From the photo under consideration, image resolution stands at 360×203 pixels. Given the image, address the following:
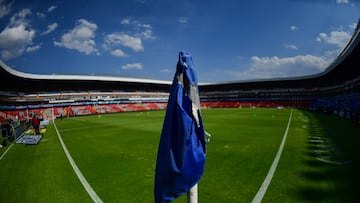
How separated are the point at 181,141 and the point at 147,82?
261 ft

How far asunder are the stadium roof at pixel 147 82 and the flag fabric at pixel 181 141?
33656 mm

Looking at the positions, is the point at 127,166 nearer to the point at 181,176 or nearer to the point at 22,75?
the point at 181,176

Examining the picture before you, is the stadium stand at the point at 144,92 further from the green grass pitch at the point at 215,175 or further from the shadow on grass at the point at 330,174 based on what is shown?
the green grass pitch at the point at 215,175

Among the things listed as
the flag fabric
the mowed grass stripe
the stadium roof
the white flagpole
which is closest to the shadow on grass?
the white flagpole

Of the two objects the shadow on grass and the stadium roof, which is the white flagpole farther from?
the stadium roof

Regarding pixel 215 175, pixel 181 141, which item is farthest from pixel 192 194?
pixel 215 175

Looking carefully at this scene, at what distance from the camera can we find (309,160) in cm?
724

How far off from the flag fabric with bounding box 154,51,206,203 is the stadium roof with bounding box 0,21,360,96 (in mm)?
33656

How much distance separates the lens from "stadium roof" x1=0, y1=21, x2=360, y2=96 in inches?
1589

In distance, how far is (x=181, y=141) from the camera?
7.12 ft

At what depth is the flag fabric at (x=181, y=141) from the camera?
2170 mm

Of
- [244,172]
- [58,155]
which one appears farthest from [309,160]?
[58,155]

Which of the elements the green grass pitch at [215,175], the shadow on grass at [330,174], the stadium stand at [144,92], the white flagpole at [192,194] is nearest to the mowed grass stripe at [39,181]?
the green grass pitch at [215,175]

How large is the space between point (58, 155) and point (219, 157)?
292 inches
